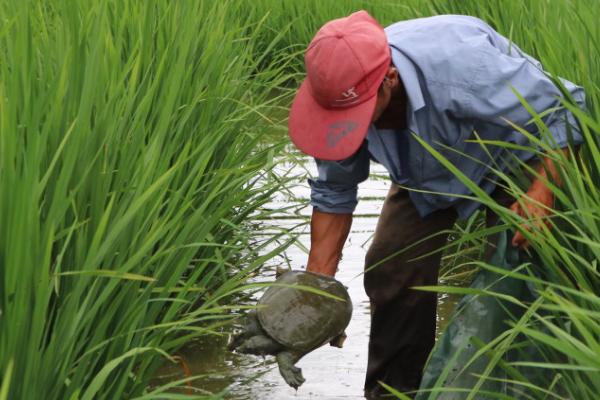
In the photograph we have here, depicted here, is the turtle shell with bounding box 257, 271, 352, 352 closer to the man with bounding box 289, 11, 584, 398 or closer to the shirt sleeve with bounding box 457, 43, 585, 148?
the man with bounding box 289, 11, 584, 398

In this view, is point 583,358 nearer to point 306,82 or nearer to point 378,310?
point 306,82

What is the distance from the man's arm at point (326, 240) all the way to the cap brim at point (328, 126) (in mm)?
374

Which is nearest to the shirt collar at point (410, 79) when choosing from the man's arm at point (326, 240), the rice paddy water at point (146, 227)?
the rice paddy water at point (146, 227)

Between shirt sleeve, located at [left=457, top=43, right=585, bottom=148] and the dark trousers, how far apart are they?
0.52 m

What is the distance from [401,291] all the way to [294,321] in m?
0.62

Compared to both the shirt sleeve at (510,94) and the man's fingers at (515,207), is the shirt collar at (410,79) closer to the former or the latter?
the shirt sleeve at (510,94)

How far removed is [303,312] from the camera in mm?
2506

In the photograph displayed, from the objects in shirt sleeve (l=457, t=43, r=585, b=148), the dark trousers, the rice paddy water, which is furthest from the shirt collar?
the dark trousers

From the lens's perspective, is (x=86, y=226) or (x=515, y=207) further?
(x=515, y=207)

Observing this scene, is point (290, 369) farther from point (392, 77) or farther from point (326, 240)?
point (392, 77)

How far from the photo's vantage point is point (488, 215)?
2.86 m

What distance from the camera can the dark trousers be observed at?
3.00 m

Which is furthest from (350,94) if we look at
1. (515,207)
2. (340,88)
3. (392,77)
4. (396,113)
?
(515,207)

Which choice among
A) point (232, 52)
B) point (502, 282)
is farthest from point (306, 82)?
point (232, 52)
